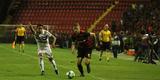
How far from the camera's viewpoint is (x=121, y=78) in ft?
75.1

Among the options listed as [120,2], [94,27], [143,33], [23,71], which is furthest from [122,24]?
[23,71]

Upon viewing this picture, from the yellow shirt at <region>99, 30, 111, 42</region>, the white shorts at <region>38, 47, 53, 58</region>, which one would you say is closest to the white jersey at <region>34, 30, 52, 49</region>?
the white shorts at <region>38, 47, 53, 58</region>

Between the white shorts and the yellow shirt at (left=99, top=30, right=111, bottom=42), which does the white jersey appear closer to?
the white shorts

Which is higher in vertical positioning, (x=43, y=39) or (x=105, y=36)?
(x=43, y=39)

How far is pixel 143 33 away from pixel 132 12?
17920 millimetres

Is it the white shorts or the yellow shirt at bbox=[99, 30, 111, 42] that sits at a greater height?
the white shorts

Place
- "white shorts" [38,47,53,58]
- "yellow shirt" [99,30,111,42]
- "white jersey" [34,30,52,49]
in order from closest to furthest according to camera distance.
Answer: "white shorts" [38,47,53,58] < "white jersey" [34,30,52,49] < "yellow shirt" [99,30,111,42]

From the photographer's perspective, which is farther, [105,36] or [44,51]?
[105,36]

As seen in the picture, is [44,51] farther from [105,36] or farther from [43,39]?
[105,36]

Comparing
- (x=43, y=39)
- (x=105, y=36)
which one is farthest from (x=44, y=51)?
(x=105, y=36)

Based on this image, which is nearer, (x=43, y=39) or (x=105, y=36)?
(x=43, y=39)

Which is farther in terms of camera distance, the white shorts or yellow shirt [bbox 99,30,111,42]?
yellow shirt [bbox 99,30,111,42]

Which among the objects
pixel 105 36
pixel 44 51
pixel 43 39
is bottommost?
pixel 105 36

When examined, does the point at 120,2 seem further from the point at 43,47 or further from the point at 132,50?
the point at 43,47
